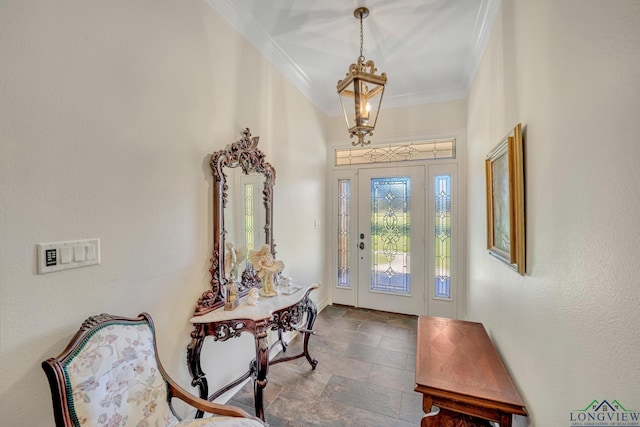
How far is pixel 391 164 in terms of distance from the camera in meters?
3.79

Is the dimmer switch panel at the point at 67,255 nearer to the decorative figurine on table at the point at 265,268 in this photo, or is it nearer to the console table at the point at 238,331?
the console table at the point at 238,331

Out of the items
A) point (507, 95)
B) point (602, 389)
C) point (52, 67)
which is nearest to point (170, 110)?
point (52, 67)

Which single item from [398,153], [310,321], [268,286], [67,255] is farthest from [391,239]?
[67,255]

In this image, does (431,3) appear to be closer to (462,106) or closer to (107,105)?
(462,106)

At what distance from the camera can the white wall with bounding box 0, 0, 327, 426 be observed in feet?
3.38

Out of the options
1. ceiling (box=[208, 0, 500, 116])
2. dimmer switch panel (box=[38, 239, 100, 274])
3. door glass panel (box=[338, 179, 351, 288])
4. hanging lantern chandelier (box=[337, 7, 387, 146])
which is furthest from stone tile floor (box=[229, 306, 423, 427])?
ceiling (box=[208, 0, 500, 116])

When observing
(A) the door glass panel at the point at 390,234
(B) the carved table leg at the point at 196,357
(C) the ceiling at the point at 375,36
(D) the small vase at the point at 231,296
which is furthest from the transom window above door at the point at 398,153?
(B) the carved table leg at the point at 196,357

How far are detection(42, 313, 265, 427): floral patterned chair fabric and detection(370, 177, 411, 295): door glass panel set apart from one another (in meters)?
2.91

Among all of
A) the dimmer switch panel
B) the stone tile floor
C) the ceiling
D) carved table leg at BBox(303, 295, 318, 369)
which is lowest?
the stone tile floor

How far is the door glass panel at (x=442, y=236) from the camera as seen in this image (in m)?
3.54

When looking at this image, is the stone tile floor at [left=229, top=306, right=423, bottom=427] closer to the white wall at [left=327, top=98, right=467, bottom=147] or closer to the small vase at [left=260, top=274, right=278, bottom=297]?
the small vase at [left=260, top=274, right=278, bottom=297]

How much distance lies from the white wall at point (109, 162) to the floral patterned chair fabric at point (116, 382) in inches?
7.4

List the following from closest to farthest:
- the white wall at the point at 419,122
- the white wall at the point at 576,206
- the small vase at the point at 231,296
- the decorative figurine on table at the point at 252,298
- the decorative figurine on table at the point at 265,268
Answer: the white wall at the point at 576,206, the small vase at the point at 231,296, the decorative figurine on table at the point at 252,298, the decorative figurine on table at the point at 265,268, the white wall at the point at 419,122

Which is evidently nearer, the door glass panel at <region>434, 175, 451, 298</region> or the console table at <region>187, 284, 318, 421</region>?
the console table at <region>187, 284, 318, 421</region>
